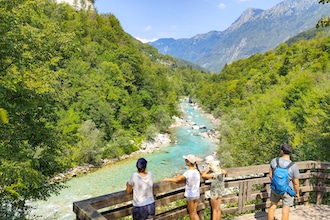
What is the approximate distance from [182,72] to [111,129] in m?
141

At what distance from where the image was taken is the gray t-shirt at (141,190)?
4230mm

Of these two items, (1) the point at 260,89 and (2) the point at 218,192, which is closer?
(2) the point at 218,192

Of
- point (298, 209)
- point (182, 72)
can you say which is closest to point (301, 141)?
point (298, 209)

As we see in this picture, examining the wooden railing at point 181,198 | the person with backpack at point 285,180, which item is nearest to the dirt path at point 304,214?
the wooden railing at point 181,198

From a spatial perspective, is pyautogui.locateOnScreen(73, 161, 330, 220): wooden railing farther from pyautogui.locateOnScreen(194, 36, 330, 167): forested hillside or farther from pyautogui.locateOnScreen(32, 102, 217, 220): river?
pyautogui.locateOnScreen(32, 102, 217, 220): river

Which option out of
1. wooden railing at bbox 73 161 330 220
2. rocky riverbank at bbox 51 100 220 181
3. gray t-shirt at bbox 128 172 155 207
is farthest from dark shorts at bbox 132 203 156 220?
rocky riverbank at bbox 51 100 220 181

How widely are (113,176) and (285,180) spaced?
78.8ft

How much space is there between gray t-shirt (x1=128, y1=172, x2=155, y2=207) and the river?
10.3m

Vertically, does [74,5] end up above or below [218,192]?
above

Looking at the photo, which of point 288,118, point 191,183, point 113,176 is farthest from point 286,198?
point 288,118

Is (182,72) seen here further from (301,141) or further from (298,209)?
(298,209)

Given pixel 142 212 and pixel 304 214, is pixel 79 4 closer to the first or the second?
pixel 304 214

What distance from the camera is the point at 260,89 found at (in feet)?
184

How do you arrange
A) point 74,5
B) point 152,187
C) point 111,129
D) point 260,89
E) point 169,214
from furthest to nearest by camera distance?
point 74,5 → point 260,89 → point 111,129 → point 169,214 → point 152,187
